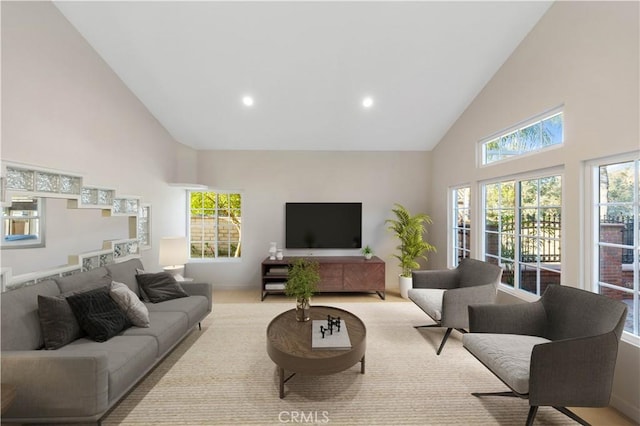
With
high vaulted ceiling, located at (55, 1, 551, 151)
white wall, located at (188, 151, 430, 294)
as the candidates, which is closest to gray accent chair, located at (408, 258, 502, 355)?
white wall, located at (188, 151, 430, 294)

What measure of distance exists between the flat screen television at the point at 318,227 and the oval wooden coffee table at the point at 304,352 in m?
2.49

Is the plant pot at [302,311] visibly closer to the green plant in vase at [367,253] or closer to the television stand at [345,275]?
the television stand at [345,275]

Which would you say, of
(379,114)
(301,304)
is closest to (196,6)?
(379,114)

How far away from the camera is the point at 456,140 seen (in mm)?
4316

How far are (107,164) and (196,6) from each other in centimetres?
212

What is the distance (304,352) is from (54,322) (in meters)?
1.94

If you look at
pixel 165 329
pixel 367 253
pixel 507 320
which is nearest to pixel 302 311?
pixel 165 329

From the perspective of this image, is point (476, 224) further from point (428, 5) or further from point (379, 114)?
point (428, 5)

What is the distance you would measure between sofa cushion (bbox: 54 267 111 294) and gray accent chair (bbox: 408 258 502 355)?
3376 millimetres

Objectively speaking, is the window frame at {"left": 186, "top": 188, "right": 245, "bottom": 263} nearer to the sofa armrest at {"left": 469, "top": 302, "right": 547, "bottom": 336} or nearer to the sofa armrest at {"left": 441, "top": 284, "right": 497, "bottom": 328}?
the sofa armrest at {"left": 441, "top": 284, "right": 497, "bottom": 328}

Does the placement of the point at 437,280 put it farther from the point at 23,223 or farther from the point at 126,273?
the point at 23,223

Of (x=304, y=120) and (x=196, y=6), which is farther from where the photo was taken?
(x=304, y=120)

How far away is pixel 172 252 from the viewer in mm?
3648

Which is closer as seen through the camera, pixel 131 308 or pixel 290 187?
pixel 131 308
